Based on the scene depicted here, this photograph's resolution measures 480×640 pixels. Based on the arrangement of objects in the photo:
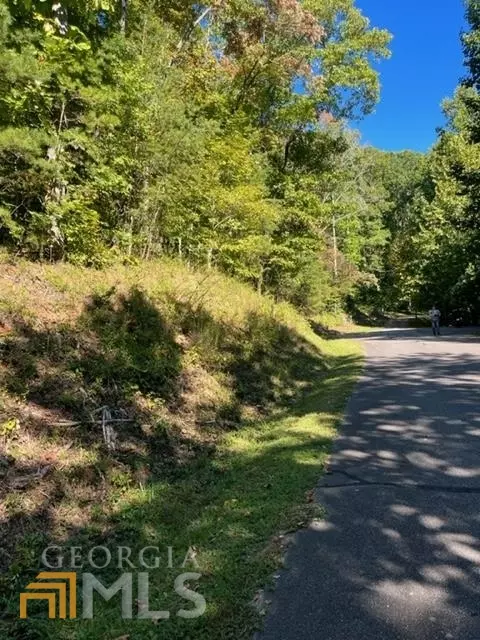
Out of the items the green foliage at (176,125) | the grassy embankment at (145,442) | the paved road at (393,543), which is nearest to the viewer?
the paved road at (393,543)

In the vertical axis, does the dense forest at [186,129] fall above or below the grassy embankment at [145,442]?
above

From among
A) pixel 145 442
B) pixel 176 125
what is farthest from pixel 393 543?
pixel 176 125

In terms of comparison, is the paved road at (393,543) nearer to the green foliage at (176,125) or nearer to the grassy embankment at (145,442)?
the grassy embankment at (145,442)

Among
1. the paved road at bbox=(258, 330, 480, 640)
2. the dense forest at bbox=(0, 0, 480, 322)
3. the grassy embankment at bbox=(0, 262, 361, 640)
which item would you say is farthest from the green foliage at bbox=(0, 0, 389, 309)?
the paved road at bbox=(258, 330, 480, 640)

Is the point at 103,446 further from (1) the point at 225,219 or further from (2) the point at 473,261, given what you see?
(2) the point at 473,261

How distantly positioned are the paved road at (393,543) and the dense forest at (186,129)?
3.83 m

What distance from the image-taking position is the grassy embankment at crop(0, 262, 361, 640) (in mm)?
3314

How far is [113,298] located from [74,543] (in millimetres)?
4293

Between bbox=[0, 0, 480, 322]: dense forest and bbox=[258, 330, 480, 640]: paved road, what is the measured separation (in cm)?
383

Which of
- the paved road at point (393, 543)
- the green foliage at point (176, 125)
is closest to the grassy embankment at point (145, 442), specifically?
the paved road at point (393, 543)

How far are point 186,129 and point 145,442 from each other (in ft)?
23.0

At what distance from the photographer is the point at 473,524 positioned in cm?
368

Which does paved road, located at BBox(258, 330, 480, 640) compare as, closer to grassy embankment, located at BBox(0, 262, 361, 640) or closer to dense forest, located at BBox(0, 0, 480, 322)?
grassy embankment, located at BBox(0, 262, 361, 640)

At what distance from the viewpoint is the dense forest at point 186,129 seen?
23.7 feet
